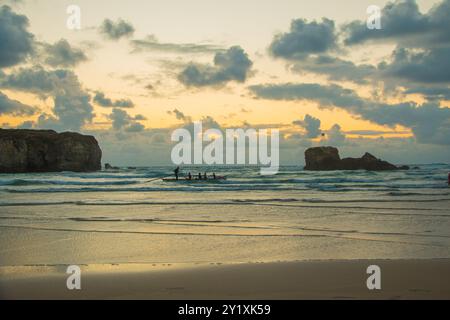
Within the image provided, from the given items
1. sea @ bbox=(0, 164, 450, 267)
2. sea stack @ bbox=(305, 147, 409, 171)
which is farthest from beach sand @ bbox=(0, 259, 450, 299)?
sea stack @ bbox=(305, 147, 409, 171)

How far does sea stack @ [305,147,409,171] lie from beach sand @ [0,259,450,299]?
8769cm

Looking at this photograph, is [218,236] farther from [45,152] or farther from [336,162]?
[45,152]

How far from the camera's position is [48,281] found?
837 centimetres

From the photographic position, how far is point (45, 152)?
9950 cm

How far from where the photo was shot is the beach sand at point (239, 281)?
7426 millimetres

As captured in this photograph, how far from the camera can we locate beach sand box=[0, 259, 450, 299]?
743 cm

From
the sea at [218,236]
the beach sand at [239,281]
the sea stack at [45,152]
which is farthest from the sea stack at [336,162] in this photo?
the beach sand at [239,281]

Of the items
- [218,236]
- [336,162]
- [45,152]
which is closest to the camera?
[218,236]

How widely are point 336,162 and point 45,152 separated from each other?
204 feet

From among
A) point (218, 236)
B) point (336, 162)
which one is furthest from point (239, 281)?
point (336, 162)

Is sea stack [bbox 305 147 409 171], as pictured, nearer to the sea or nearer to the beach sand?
the sea

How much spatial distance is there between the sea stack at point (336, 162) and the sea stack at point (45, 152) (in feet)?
164
